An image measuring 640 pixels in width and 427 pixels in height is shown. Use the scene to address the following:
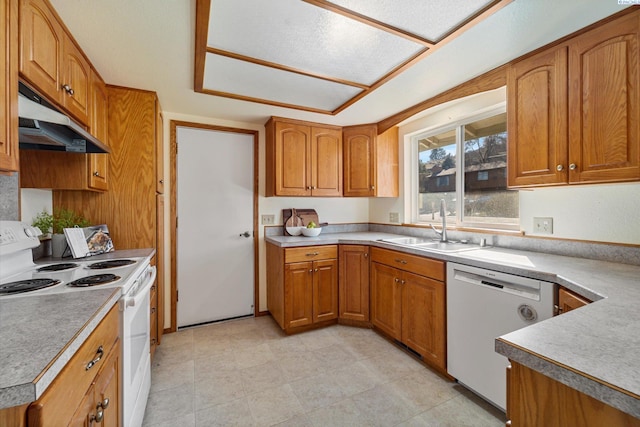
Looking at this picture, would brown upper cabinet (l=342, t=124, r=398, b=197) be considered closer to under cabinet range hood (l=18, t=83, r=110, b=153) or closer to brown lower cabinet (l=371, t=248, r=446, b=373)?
brown lower cabinet (l=371, t=248, r=446, b=373)

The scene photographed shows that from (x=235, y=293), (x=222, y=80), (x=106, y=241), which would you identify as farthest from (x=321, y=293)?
(x=222, y=80)

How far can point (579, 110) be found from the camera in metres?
1.40

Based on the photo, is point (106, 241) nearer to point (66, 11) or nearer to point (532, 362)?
point (66, 11)

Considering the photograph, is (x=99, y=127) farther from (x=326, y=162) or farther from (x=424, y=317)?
(x=424, y=317)

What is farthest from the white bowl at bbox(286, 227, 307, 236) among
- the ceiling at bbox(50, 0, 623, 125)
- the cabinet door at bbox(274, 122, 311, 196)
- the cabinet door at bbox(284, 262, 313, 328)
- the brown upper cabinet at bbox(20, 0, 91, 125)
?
the brown upper cabinet at bbox(20, 0, 91, 125)

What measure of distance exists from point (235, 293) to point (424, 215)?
227 cm

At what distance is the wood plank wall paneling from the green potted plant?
0.10m

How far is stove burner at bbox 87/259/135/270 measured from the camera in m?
1.48

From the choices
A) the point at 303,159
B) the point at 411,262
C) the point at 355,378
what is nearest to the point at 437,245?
the point at 411,262

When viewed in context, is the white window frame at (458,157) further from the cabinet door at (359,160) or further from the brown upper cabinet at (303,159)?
the brown upper cabinet at (303,159)

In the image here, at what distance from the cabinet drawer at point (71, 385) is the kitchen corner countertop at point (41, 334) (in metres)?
0.03

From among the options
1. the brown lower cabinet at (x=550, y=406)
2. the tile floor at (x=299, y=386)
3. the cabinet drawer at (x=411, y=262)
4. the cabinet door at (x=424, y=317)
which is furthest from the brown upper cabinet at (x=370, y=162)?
the brown lower cabinet at (x=550, y=406)

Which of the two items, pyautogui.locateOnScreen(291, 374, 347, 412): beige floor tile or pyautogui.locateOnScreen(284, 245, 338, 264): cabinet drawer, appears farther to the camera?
pyautogui.locateOnScreen(284, 245, 338, 264): cabinet drawer

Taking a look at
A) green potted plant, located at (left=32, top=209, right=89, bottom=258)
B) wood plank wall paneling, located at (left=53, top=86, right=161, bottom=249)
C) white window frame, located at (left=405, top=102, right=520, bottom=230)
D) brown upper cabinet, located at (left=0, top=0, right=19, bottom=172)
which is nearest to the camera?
brown upper cabinet, located at (left=0, top=0, right=19, bottom=172)
